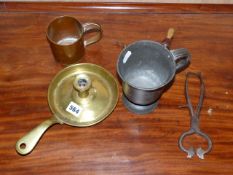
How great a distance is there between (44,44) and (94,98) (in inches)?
8.0

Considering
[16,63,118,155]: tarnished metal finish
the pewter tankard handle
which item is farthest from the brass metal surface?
the pewter tankard handle

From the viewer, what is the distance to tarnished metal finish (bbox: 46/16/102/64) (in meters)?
0.76

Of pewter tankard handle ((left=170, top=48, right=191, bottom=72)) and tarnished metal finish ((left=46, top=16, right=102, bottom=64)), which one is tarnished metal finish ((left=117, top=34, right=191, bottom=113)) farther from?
tarnished metal finish ((left=46, top=16, right=102, bottom=64))

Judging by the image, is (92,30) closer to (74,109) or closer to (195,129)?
(74,109)

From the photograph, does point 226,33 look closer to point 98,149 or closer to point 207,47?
point 207,47

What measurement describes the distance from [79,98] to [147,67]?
0.17m

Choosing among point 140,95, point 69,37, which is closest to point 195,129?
point 140,95

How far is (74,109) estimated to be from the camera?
2.42 feet

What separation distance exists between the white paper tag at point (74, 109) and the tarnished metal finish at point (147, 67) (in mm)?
110

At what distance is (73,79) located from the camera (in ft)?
2.55

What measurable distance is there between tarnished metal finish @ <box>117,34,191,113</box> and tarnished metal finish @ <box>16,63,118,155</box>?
0.05 meters

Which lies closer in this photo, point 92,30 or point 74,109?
point 74,109

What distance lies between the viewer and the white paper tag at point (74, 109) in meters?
0.73

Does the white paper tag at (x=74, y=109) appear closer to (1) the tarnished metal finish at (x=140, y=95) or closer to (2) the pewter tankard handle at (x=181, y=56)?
(1) the tarnished metal finish at (x=140, y=95)
